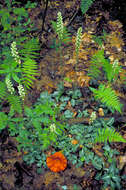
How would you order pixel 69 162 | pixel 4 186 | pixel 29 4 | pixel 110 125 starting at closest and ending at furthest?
pixel 4 186 → pixel 69 162 → pixel 110 125 → pixel 29 4

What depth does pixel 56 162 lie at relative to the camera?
247 cm

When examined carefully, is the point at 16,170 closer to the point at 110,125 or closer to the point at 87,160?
the point at 87,160

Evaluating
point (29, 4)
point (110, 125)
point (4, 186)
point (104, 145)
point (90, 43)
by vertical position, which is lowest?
point (4, 186)

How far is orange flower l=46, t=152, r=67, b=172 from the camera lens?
244 cm

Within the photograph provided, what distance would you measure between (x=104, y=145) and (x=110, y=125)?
1.11ft

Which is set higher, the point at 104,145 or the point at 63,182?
the point at 104,145

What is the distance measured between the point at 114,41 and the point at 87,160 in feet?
8.20

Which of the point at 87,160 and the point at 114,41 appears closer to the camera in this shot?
the point at 87,160

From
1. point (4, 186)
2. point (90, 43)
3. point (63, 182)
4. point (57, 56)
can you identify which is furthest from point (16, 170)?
point (90, 43)

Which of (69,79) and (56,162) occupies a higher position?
(69,79)

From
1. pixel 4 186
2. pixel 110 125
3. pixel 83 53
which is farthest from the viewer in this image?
pixel 83 53

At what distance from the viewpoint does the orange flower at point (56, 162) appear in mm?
2443

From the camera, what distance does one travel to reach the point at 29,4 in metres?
4.27

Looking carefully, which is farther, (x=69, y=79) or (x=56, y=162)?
(x=69, y=79)
